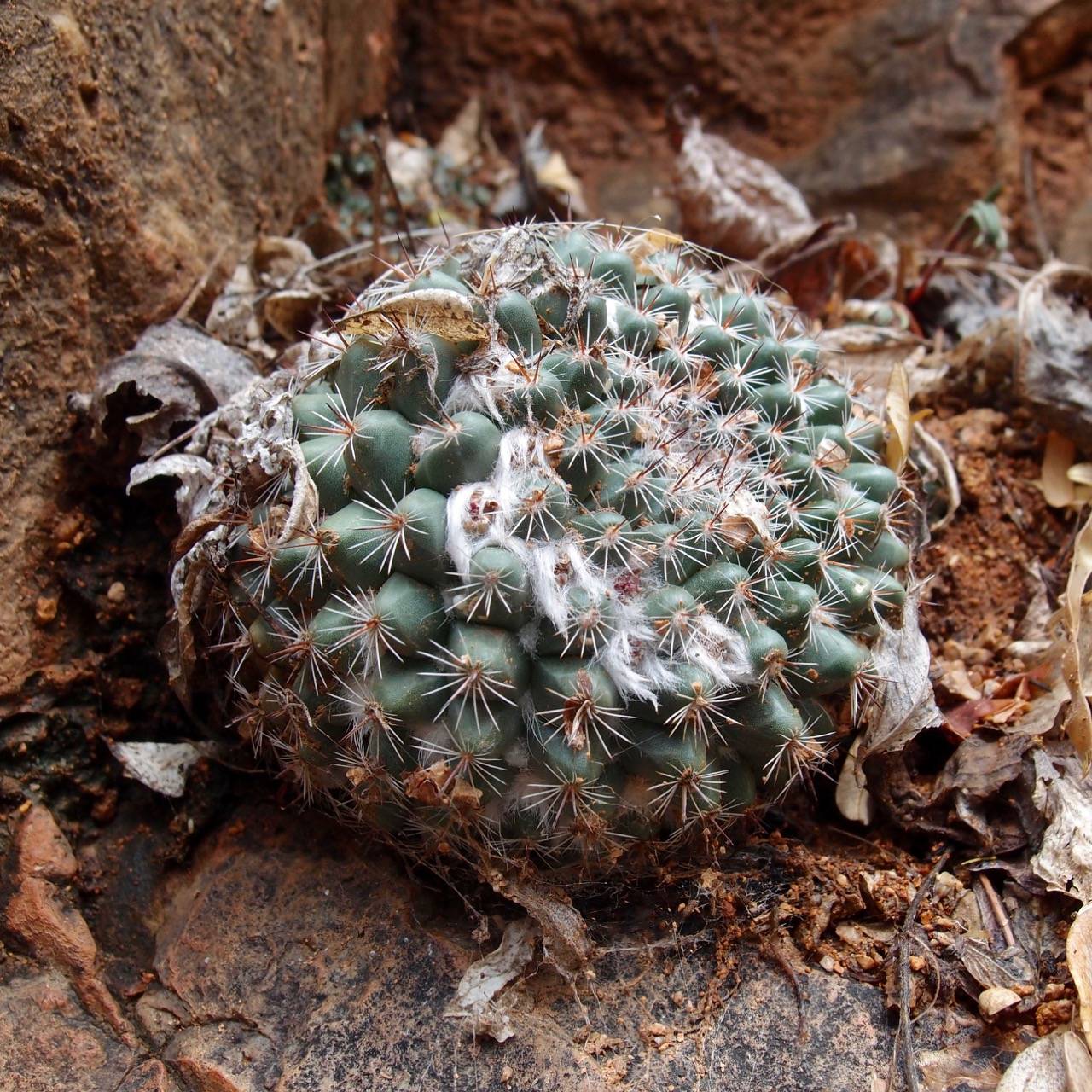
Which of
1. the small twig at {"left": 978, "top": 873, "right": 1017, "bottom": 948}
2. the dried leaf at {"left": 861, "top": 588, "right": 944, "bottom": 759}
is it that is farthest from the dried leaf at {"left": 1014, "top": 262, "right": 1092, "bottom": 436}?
the small twig at {"left": 978, "top": 873, "right": 1017, "bottom": 948}

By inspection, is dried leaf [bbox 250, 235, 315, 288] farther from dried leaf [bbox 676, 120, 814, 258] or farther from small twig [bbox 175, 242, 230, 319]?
dried leaf [bbox 676, 120, 814, 258]

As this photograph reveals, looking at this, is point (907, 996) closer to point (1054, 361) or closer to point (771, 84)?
point (1054, 361)

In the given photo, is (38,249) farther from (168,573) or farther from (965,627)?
(965,627)

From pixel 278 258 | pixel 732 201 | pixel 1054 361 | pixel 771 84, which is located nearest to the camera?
pixel 1054 361

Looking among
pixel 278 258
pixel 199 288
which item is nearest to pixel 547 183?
pixel 278 258

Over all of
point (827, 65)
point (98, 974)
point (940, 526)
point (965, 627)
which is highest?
point (827, 65)

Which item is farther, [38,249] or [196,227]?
[196,227]

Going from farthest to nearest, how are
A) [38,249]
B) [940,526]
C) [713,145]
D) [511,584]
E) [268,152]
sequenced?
[713,145], [268,152], [940,526], [38,249], [511,584]

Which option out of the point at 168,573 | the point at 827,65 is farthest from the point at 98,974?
the point at 827,65
